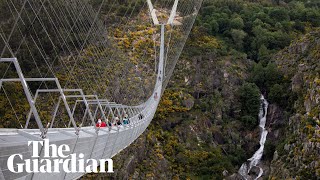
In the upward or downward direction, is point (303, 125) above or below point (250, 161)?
above

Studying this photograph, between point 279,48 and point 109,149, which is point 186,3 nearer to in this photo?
point 279,48

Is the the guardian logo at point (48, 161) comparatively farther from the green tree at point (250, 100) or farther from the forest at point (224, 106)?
the green tree at point (250, 100)

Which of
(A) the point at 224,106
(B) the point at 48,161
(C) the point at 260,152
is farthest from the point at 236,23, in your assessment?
(B) the point at 48,161

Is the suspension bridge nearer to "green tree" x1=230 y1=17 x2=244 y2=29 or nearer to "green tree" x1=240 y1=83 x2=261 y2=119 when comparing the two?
"green tree" x1=240 y1=83 x2=261 y2=119

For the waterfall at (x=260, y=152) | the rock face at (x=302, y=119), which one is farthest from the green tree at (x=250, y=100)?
the rock face at (x=302, y=119)

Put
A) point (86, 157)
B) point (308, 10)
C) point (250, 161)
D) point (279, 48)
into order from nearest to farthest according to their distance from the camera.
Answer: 1. point (86, 157)
2. point (250, 161)
3. point (279, 48)
4. point (308, 10)

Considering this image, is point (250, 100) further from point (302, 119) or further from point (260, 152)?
point (302, 119)

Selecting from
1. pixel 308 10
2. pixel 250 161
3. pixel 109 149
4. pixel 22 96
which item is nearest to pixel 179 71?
pixel 250 161

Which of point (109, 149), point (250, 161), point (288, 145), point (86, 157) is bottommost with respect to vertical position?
point (250, 161)
